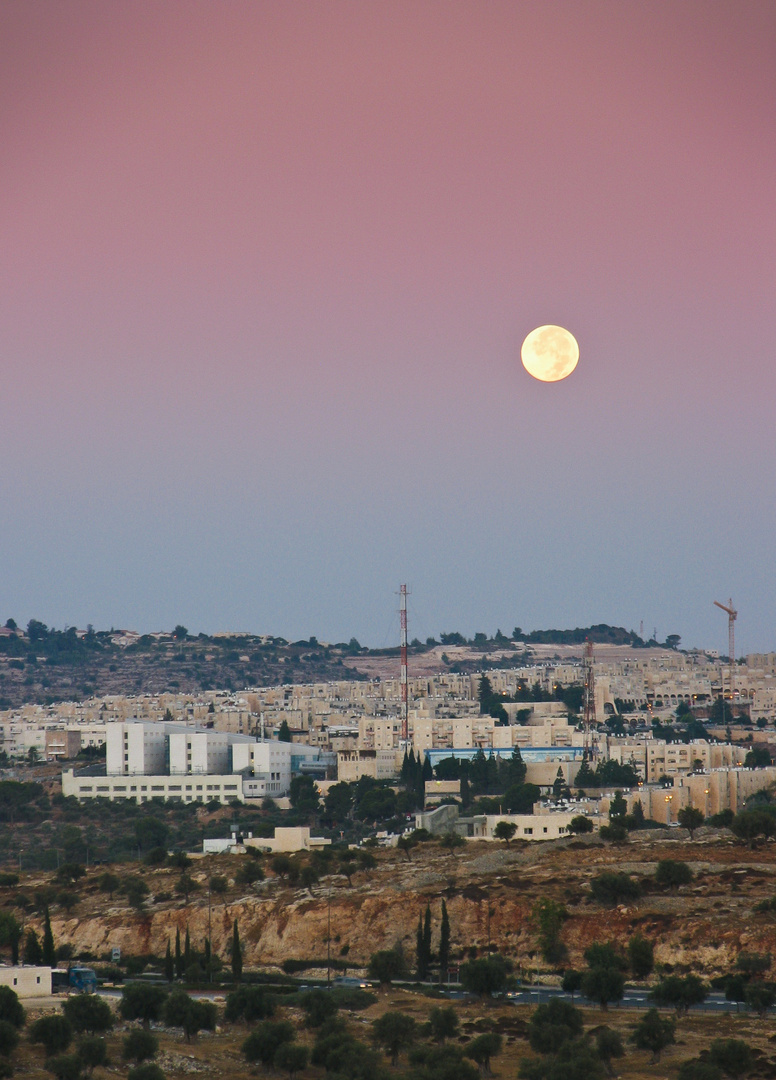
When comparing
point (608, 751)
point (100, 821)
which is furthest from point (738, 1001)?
point (608, 751)

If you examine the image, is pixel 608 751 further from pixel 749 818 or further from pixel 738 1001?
pixel 738 1001

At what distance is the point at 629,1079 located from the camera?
107 feet

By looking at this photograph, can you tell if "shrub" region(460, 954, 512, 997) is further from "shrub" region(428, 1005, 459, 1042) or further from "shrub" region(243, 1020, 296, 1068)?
"shrub" region(243, 1020, 296, 1068)

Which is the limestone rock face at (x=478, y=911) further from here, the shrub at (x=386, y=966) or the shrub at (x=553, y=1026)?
the shrub at (x=553, y=1026)

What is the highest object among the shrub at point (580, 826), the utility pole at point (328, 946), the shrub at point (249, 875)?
the shrub at point (580, 826)

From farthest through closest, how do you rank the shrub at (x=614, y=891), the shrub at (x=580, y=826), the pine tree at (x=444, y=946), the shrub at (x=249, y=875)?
the shrub at (x=580, y=826) < the shrub at (x=249, y=875) < the shrub at (x=614, y=891) < the pine tree at (x=444, y=946)

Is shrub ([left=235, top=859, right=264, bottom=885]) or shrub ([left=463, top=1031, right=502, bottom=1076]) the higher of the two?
shrub ([left=235, top=859, right=264, bottom=885])

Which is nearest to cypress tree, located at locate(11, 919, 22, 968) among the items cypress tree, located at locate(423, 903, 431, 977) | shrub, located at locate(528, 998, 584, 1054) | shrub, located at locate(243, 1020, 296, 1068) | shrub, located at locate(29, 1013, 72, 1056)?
shrub, located at locate(29, 1013, 72, 1056)

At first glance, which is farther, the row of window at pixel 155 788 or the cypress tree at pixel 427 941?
the row of window at pixel 155 788

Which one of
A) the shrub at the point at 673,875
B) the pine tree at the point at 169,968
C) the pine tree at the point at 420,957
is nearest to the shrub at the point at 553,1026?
the pine tree at the point at 420,957

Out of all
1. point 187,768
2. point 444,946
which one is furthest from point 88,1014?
point 187,768

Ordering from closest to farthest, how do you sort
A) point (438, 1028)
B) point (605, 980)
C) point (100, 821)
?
point (438, 1028), point (605, 980), point (100, 821)

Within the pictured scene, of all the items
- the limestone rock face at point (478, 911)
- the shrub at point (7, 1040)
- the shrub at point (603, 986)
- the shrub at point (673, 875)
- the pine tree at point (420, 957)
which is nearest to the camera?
the shrub at point (7, 1040)

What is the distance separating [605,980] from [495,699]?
9788 centimetres
